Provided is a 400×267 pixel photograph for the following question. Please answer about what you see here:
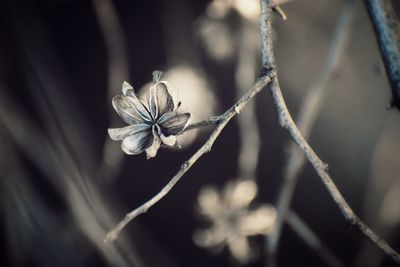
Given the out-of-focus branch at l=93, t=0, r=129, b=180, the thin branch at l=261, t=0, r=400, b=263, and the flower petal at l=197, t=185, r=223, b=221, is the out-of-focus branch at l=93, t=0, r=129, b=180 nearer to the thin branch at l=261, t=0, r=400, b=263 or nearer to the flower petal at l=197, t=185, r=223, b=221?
the flower petal at l=197, t=185, r=223, b=221

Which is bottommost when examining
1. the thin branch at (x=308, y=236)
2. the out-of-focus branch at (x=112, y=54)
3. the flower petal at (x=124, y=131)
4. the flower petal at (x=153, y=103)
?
the thin branch at (x=308, y=236)

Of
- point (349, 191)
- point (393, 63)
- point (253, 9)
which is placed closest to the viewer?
point (393, 63)

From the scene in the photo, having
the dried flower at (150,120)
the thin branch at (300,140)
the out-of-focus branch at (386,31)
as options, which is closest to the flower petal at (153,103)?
the dried flower at (150,120)

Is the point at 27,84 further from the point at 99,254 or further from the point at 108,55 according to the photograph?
the point at 99,254

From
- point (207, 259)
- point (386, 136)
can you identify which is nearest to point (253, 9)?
point (386, 136)

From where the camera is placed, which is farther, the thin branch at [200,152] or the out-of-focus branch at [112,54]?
the out-of-focus branch at [112,54]

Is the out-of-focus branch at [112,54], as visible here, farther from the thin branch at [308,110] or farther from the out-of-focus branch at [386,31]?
the out-of-focus branch at [386,31]
